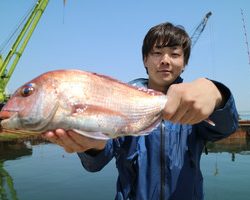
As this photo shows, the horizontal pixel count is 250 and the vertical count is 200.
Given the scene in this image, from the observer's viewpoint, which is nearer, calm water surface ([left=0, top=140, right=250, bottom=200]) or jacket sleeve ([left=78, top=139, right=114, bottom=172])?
jacket sleeve ([left=78, top=139, right=114, bottom=172])

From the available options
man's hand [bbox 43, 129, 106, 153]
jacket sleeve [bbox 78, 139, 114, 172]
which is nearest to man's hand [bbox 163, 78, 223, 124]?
man's hand [bbox 43, 129, 106, 153]

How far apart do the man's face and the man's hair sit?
77 mm

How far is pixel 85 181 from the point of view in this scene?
52.3ft

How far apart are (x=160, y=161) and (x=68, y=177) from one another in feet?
47.8

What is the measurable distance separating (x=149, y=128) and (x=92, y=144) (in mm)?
493

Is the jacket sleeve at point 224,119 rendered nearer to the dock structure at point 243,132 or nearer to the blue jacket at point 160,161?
the blue jacket at point 160,161

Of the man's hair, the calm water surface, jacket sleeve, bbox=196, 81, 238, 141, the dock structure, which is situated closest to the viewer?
jacket sleeve, bbox=196, 81, 238, 141

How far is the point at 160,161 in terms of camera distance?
3.01 meters

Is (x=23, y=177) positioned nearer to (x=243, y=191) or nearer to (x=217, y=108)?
(x=243, y=191)

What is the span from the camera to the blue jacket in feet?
9.71

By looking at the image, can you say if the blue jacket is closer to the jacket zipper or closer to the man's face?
the jacket zipper

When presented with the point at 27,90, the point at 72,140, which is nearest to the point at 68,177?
the point at 72,140

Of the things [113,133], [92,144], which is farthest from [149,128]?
[92,144]

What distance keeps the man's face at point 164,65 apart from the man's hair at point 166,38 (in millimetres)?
77
